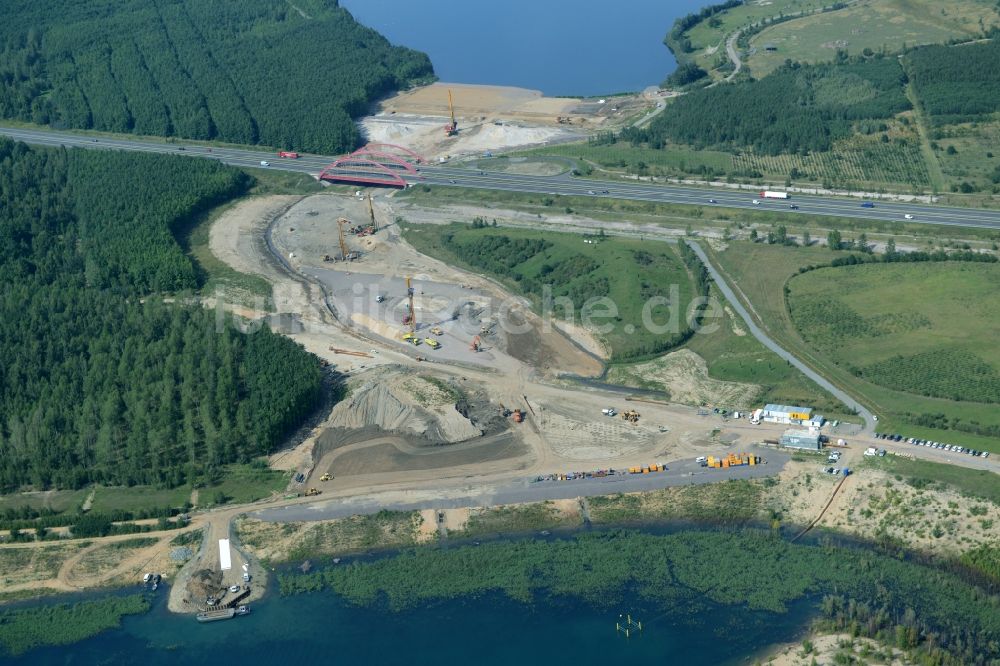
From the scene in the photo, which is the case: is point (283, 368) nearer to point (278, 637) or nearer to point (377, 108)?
point (278, 637)

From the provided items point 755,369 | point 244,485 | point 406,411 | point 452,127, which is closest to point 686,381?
point 755,369

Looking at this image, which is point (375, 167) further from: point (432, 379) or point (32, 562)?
point (32, 562)

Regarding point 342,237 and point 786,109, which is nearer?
point 342,237

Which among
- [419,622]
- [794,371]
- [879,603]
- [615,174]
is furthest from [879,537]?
[615,174]

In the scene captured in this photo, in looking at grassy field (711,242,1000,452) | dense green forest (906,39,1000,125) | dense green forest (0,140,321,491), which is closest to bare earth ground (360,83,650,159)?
dense green forest (906,39,1000,125)

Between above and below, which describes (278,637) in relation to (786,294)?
below

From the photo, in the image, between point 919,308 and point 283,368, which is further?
point 919,308
